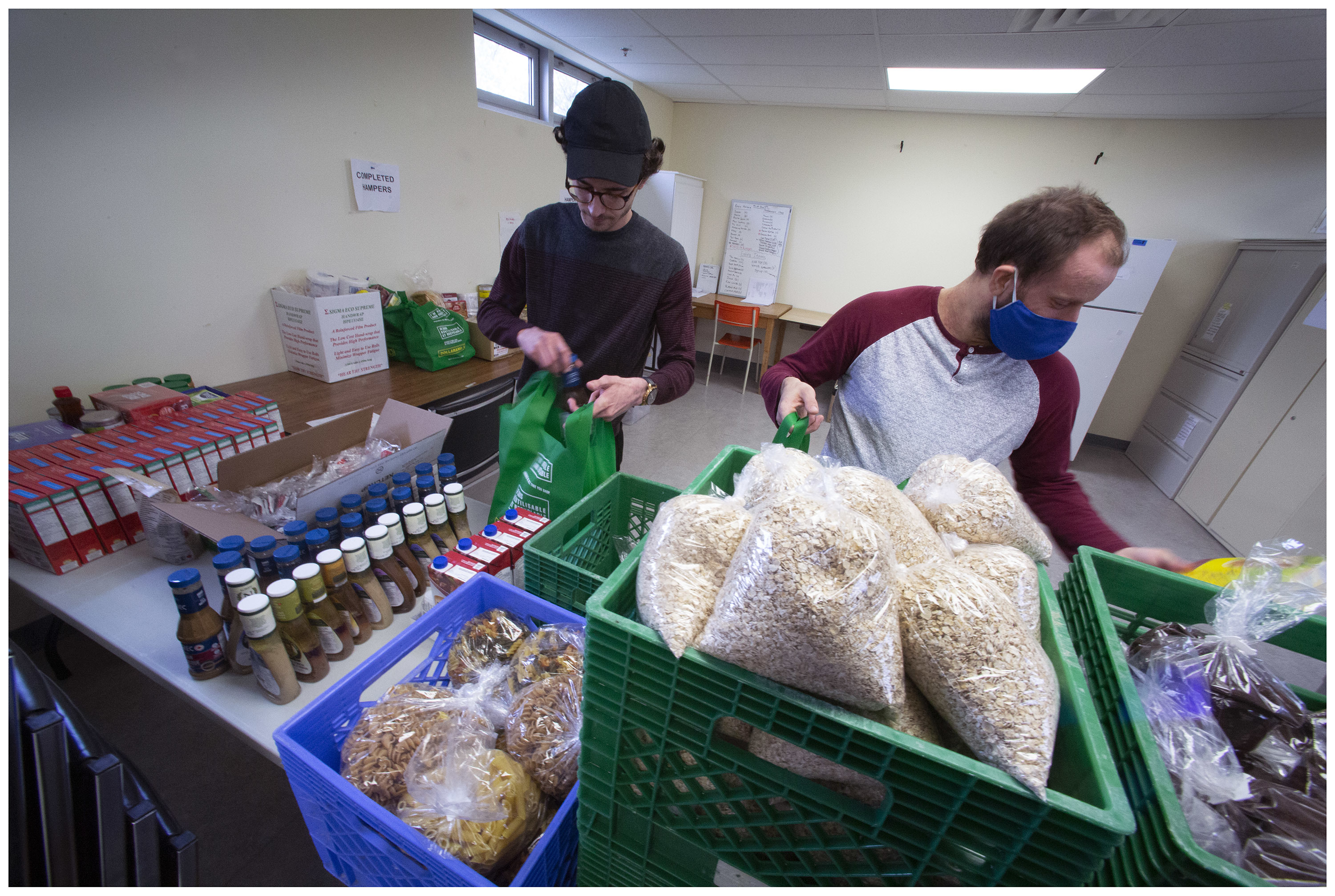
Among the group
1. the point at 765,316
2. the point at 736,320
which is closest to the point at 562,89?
the point at 736,320

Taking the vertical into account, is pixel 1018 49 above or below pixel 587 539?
above

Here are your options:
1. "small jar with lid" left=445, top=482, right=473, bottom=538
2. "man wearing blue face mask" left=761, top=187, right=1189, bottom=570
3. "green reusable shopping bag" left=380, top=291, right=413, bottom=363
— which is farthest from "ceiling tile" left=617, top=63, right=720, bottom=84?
"small jar with lid" left=445, top=482, right=473, bottom=538

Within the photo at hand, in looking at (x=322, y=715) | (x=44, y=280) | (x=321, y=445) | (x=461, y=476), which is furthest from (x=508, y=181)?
(x=322, y=715)

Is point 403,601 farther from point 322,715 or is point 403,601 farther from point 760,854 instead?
point 760,854

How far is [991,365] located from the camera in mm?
1146

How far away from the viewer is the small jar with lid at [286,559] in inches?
36.5

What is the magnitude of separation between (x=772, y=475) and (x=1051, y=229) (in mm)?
893

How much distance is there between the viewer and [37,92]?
1570 mm

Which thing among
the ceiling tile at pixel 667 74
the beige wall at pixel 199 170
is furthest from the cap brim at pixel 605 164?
the ceiling tile at pixel 667 74

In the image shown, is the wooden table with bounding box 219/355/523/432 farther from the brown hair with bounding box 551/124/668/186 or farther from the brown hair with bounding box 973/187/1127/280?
the brown hair with bounding box 973/187/1127/280

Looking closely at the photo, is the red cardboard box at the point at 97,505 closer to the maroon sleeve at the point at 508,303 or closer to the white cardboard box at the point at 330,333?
the maroon sleeve at the point at 508,303

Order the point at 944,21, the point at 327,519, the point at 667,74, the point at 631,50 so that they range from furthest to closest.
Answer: the point at 667,74 < the point at 631,50 < the point at 944,21 < the point at 327,519

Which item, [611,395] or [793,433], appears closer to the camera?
[793,433]

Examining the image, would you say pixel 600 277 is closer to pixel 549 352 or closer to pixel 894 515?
pixel 549 352
